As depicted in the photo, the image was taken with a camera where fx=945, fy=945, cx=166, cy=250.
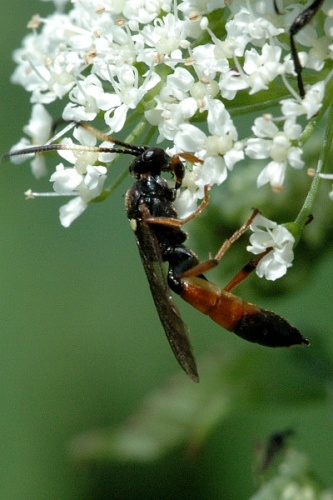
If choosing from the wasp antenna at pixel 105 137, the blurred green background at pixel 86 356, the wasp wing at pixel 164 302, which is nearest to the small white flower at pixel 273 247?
the wasp wing at pixel 164 302

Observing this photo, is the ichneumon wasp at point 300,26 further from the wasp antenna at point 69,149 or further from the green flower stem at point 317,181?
the wasp antenna at point 69,149

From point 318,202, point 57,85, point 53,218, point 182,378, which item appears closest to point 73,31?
point 57,85

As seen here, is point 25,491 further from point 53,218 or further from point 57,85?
point 57,85

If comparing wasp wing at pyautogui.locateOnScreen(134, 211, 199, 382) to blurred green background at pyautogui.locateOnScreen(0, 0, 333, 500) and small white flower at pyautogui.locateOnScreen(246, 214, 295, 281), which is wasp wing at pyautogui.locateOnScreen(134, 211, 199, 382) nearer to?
small white flower at pyautogui.locateOnScreen(246, 214, 295, 281)

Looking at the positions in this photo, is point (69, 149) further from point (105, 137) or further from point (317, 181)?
point (317, 181)

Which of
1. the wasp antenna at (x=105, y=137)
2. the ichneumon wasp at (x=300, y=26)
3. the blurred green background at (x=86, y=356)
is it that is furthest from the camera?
the blurred green background at (x=86, y=356)

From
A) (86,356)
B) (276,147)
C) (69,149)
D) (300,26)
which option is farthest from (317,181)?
(86,356)

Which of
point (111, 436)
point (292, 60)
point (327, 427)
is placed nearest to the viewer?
A: point (292, 60)
